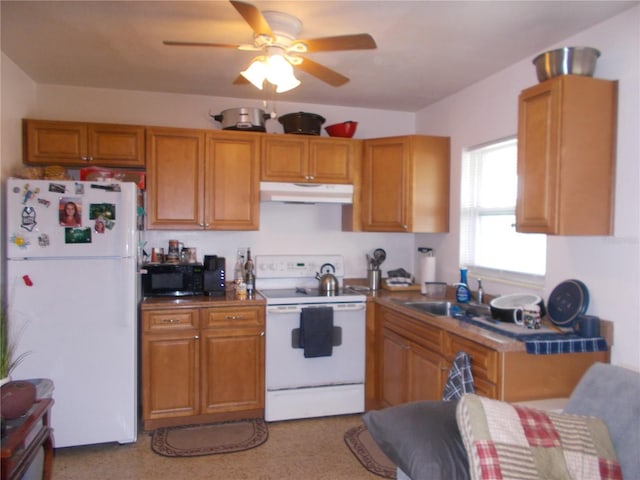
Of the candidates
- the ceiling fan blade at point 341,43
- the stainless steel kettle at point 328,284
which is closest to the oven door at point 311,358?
the stainless steel kettle at point 328,284

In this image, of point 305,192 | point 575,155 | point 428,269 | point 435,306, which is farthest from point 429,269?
point 575,155

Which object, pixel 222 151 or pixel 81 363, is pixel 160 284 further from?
pixel 222 151

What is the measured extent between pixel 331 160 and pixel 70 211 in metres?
1.96

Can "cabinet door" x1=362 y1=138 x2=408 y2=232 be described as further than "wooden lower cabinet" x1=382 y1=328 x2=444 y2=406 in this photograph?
Yes

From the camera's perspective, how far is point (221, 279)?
11.8ft

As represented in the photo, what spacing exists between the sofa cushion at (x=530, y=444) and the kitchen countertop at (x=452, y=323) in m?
0.59

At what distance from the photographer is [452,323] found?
2656mm

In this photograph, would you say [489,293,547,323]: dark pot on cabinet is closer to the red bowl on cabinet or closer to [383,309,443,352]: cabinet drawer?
[383,309,443,352]: cabinet drawer

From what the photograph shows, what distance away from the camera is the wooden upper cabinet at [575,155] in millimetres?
2271

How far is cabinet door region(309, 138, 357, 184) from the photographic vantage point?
150 inches

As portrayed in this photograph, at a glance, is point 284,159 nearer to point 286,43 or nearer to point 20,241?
point 286,43

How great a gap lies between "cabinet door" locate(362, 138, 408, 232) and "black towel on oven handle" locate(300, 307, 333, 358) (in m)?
0.89

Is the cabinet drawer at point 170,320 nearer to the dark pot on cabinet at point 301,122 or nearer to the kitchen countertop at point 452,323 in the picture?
the kitchen countertop at point 452,323

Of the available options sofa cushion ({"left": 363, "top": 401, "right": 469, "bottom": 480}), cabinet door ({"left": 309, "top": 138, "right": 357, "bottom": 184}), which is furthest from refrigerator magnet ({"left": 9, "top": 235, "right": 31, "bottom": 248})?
sofa cushion ({"left": 363, "top": 401, "right": 469, "bottom": 480})
